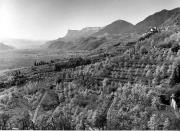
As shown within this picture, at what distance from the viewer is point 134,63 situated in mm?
63688

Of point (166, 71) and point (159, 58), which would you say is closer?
point (166, 71)

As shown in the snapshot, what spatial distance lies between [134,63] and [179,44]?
36.2ft

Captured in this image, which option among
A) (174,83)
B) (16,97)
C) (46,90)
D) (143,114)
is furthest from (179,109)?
(16,97)

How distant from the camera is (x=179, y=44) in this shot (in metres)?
62.7

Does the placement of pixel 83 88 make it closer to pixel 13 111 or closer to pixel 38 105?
pixel 38 105

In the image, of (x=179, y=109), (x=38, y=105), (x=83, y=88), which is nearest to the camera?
(x=179, y=109)

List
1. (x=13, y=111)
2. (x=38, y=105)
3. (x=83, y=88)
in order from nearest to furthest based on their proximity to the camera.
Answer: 1. (x=13, y=111)
2. (x=38, y=105)
3. (x=83, y=88)

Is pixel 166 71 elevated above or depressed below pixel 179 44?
below

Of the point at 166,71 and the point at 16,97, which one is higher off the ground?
the point at 166,71

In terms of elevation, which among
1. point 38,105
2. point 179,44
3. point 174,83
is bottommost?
point 38,105

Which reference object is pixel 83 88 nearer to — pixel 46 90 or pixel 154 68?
pixel 46 90

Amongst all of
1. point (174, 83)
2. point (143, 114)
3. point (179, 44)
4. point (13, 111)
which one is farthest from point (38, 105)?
point (179, 44)

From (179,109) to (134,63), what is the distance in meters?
25.5

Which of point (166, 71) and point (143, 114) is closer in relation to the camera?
point (143, 114)
